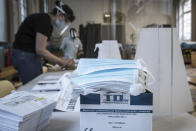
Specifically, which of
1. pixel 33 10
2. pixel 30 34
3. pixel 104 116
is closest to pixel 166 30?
pixel 104 116

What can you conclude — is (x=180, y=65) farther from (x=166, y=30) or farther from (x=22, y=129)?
(x=22, y=129)

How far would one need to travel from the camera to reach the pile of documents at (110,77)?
49cm

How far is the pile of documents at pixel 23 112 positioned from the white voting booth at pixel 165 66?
1.36 feet

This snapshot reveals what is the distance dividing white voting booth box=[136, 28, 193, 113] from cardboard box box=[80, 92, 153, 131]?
0.32 metres

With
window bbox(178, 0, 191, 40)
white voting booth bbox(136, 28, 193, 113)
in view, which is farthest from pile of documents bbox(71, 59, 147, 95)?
window bbox(178, 0, 191, 40)

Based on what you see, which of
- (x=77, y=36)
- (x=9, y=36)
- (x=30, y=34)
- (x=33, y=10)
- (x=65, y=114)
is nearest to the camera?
(x=65, y=114)

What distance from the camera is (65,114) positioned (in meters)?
0.81

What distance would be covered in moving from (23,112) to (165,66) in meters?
0.56

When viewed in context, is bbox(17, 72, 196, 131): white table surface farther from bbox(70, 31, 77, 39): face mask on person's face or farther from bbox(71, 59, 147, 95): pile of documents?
bbox(70, 31, 77, 39): face mask on person's face

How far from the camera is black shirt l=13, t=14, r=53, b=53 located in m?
1.73

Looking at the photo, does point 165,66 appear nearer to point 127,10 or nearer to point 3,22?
point 3,22

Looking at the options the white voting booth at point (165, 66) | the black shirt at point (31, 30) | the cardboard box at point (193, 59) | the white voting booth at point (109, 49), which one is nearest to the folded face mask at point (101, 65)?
the white voting booth at point (165, 66)

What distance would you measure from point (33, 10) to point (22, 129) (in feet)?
22.3

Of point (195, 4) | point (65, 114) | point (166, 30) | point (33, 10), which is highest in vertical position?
point (195, 4)
